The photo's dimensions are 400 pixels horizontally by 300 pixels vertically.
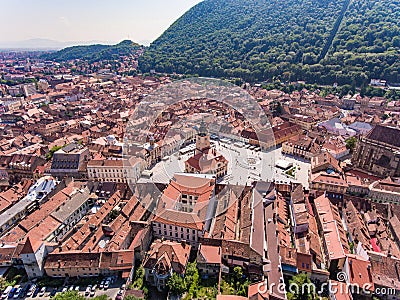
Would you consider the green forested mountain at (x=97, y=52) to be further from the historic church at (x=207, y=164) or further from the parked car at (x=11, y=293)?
the parked car at (x=11, y=293)

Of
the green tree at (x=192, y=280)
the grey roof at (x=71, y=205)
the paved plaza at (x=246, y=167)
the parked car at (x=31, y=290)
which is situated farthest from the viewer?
the paved plaza at (x=246, y=167)

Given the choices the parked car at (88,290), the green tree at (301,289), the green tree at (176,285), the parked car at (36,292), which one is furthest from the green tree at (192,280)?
the parked car at (36,292)

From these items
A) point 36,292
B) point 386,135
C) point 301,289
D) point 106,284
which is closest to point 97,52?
point 386,135

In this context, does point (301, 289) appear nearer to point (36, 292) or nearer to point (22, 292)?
point (36, 292)

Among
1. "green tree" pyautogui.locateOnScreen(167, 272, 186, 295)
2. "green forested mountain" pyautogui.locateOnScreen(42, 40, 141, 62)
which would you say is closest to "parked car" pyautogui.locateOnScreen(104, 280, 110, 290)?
"green tree" pyautogui.locateOnScreen(167, 272, 186, 295)

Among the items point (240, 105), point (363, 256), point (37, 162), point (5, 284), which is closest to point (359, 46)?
point (240, 105)

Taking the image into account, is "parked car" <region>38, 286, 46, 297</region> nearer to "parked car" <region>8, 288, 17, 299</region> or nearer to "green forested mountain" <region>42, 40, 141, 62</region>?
"parked car" <region>8, 288, 17, 299</region>
